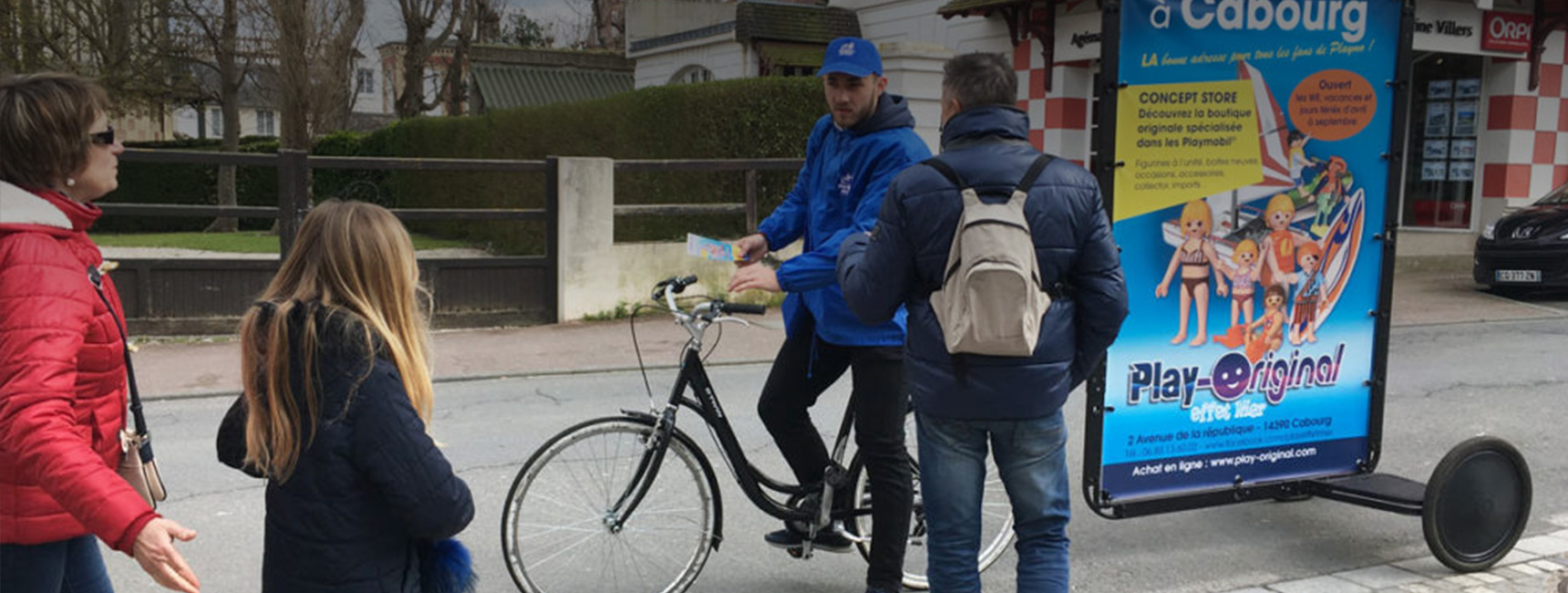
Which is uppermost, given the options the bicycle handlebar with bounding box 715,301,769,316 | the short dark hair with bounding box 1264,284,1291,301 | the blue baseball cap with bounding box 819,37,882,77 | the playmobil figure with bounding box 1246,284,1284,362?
the blue baseball cap with bounding box 819,37,882,77

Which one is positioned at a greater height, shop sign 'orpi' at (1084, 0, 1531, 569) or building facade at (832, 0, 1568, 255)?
building facade at (832, 0, 1568, 255)

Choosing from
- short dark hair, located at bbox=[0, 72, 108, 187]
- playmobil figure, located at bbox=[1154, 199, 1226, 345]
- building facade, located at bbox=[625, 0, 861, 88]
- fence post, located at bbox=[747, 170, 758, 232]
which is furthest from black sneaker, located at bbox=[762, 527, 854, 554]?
building facade, located at bbox=[625, 0, 861, 88]

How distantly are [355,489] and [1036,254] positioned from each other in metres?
1.74

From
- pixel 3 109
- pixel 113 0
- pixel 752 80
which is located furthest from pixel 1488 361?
pixel 113 0

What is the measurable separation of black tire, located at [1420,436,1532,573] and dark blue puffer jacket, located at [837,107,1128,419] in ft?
6.38

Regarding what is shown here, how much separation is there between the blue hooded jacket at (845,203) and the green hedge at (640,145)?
27.4ft

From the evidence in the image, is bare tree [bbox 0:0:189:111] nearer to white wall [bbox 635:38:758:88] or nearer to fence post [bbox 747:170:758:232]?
white wall [bbox 635:38:758:88]

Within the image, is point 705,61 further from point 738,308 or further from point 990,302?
point 990,302

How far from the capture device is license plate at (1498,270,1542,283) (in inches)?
495

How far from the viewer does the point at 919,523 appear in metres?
4.18

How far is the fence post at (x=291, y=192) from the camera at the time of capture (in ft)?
32.1

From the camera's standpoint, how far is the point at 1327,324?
14.9 ft

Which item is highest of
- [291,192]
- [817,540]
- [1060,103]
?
[1060,103]

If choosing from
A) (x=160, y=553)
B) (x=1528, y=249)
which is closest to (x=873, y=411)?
(x=160, y=553)
